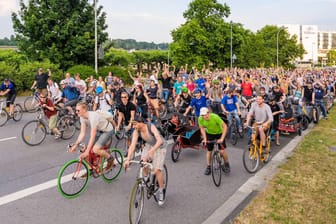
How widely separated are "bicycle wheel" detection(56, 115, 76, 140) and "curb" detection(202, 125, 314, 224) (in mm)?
6118

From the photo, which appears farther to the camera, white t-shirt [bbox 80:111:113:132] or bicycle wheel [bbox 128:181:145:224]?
white t-shirt [bbox 80:111:113:132]

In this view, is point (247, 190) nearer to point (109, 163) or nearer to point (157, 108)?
point (109, 163)

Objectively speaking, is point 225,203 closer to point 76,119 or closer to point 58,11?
point 76,119

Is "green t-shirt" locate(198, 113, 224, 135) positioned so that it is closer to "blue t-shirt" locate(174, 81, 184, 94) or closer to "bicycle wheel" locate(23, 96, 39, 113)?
"blue t-shirt" locate(174, 81, 184, 94)

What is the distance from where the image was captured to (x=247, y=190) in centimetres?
686

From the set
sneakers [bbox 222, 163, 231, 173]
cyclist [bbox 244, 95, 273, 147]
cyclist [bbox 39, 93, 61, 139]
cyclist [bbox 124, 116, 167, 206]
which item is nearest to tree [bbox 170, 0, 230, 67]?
cyclist [bbox 39, 93, 61, 139]

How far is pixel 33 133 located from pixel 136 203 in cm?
603

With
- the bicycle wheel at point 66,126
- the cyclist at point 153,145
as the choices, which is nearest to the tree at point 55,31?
the bicycle wheel at point 66,126

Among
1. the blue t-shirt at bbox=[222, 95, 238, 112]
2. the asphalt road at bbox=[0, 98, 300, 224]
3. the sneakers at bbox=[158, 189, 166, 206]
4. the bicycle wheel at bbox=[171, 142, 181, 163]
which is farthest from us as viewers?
the blue t-shirt at bbox=[222, 95, 238, 112]

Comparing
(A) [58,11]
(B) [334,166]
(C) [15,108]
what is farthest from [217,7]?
(B) [334,166]

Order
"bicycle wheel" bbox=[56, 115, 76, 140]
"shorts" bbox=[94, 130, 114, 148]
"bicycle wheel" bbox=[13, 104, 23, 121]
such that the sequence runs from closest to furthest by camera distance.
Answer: "shorts" bbox=[94, 130, 114, 148]
"bicycle wheel" bbox=[56, 115, 76, 140]
"bicycle wheel" bbox=[13, 104, 23, 121]

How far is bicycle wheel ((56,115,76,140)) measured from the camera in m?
10.8

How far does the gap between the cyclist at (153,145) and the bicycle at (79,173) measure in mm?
1127

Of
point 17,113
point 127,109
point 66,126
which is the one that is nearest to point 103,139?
point 127,109
